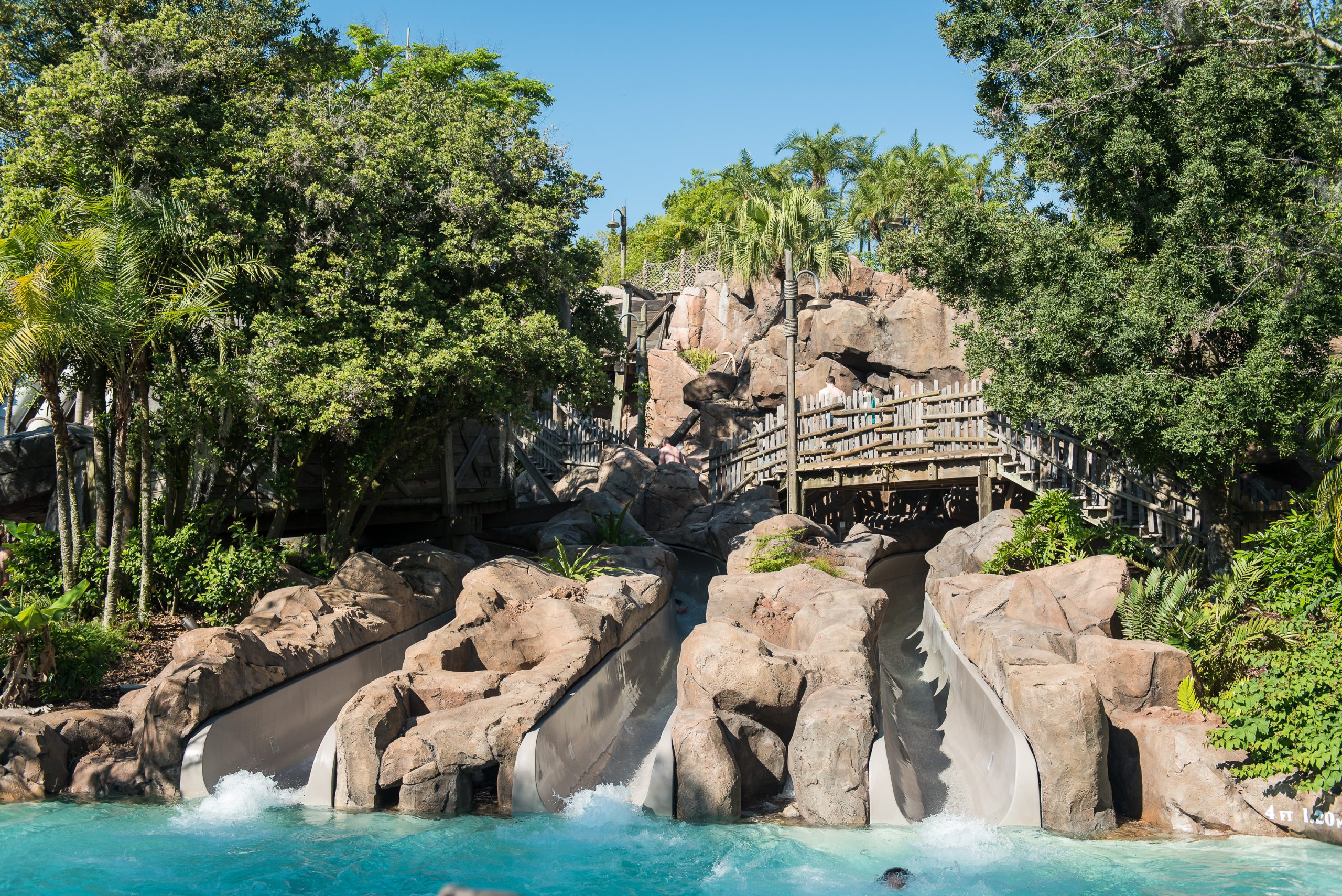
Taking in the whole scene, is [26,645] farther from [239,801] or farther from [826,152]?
[826,152]

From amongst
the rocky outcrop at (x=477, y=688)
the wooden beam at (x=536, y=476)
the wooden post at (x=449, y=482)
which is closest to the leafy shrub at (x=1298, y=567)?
the rocky outcrop at (x=477, y=688)

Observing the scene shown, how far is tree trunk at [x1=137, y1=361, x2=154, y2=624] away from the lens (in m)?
12.2

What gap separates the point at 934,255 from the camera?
14.6 metres

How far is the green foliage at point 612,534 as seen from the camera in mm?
17859

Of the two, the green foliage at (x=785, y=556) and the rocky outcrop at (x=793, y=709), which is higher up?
the green foliage at (x=785, y=556)

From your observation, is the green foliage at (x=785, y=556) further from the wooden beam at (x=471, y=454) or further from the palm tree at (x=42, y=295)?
the palm tree at (x=42, y=295)

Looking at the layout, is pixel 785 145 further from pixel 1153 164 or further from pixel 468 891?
pixel 468 891

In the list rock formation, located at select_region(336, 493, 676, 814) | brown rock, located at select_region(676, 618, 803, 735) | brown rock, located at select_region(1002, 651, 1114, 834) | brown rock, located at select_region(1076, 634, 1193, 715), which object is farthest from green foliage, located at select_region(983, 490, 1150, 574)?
brown rock, located at select_region(676, 618, 803, 735)

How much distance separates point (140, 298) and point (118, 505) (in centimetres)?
259

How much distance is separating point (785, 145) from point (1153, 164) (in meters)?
34.5

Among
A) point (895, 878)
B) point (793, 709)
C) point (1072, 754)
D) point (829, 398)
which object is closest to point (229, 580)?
point (793, 709)

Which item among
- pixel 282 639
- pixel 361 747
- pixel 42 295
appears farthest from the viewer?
pixel 282 639

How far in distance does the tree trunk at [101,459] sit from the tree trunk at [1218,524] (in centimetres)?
1395

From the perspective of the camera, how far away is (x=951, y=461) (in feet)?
60.8
